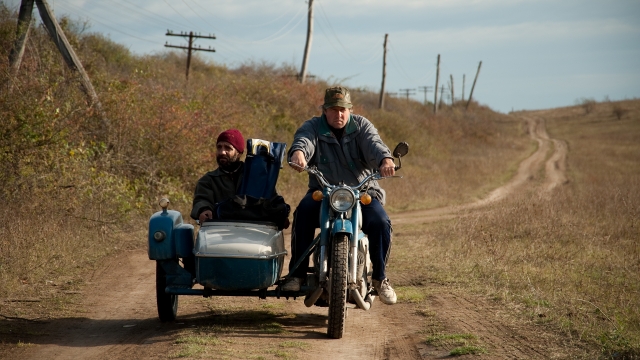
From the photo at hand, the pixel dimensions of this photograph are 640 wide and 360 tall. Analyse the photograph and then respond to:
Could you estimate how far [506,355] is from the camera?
5.20m

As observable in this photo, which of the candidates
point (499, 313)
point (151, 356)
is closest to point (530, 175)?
point (499, 313)

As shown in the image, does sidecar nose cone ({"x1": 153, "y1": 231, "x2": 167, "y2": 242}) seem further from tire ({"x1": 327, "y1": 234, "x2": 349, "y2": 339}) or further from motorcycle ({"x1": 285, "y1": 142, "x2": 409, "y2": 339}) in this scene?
tire ({"x1": 327, "y1": 234, "x2": 349, "y2": 339})

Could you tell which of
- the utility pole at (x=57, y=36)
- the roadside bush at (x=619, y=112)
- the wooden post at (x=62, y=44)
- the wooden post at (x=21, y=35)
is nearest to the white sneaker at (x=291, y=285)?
the wooden post at (x=21, y=35)

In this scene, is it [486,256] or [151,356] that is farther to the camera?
[486,256]

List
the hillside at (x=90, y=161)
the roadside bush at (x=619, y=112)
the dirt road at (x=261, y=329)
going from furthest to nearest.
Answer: the roadside bush at (x=619, y=112), the hillside at (x=90, y=161), the dirt road at (x=261, y=329)

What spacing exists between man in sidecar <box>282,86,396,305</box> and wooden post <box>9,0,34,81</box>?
7.58 meters

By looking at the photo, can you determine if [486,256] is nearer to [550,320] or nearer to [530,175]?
[550,320]

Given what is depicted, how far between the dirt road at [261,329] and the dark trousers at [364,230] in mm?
601

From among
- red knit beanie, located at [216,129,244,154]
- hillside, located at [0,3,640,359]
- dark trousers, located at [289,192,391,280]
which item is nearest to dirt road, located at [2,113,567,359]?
hillside, located at [0,3,640,359]

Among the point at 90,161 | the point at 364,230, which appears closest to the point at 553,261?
the point at 364,230

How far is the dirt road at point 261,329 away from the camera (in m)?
5.33

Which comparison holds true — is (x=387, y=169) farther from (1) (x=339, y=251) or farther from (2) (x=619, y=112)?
(2) (x=619, y=112)

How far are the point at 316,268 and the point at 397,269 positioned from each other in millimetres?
3616

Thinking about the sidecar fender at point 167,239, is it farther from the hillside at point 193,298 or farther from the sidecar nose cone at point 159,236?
the hillside at point 193,298
